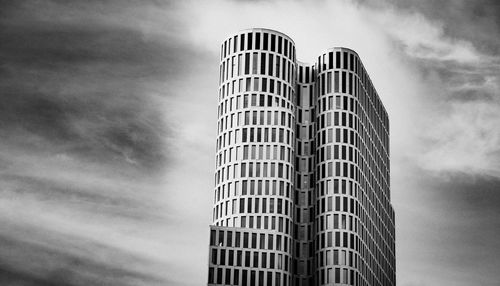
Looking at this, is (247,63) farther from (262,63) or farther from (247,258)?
(247,258)

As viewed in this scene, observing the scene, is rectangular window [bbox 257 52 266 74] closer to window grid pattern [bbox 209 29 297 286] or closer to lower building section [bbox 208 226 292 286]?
window grid pattern [bbox 209 29 297 286]

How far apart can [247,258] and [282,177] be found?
19.5m

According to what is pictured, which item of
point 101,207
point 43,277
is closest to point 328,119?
point 101,207

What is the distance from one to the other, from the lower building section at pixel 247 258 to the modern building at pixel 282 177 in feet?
0.64

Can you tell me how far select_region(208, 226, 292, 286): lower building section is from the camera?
175m

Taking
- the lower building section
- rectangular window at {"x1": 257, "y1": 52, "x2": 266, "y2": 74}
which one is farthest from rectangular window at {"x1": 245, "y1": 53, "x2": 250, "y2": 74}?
the lower building section

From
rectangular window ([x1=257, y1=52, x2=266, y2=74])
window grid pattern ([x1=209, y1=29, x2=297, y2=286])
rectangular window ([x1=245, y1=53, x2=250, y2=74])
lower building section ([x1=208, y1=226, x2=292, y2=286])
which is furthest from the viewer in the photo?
rectangular window ([x1=245, y1=53, x2=250, y2=74])

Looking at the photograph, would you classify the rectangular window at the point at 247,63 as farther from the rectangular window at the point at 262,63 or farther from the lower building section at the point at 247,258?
the lower building section at the point at 247,258

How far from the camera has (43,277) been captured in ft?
545

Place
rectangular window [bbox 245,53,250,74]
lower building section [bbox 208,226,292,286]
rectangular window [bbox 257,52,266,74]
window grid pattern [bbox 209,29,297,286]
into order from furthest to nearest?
rectangular window [bbox 245,53,250,74] → rectangular window [bbox 257,52,266,74] → window grid pattern [bbox 209,29,297,286] → lower building section [bbox 208,226,292,286]

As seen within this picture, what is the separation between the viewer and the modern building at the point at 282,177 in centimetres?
17964

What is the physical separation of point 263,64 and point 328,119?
1839 centimetres

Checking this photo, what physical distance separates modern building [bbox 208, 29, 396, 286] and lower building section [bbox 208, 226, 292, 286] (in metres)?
0.19

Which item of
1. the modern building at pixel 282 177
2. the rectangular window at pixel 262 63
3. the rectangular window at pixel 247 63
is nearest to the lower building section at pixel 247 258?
the modern building at pixel 282 177
